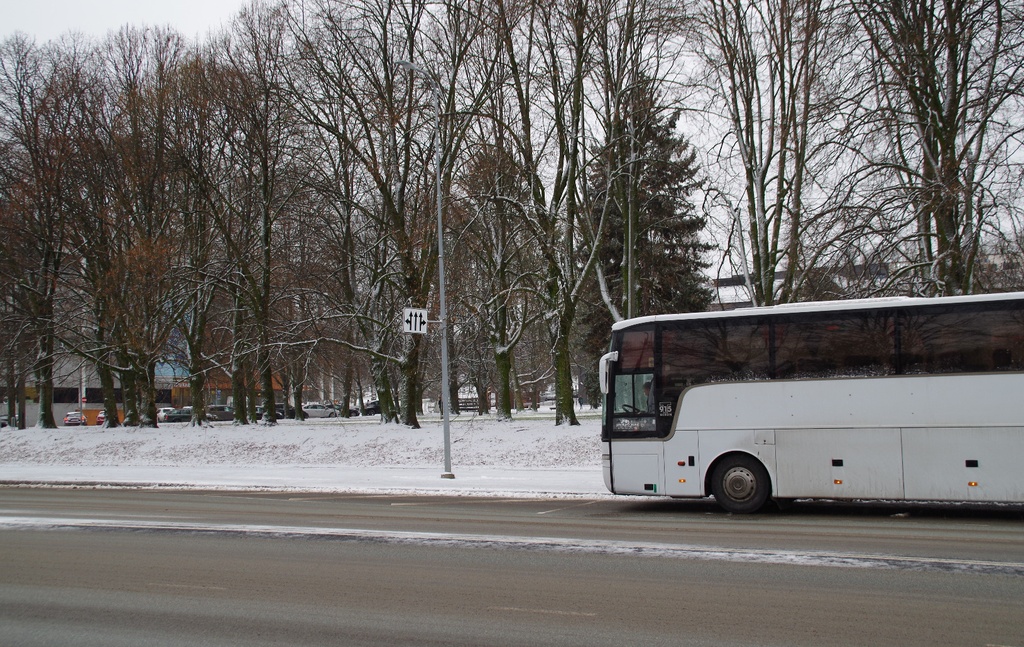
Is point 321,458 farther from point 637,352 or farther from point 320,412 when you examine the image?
point 320,412

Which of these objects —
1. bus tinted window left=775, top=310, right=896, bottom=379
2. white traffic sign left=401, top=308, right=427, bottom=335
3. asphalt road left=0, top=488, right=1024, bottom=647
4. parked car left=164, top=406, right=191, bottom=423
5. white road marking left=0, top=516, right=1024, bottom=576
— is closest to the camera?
asphalt road left=0, top=488, right=1024, bottom=647

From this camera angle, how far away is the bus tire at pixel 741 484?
1419 cm

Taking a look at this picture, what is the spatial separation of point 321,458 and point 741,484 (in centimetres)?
1669

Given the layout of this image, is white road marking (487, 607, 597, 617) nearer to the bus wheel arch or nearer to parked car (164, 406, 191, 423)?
the bus wheel arch

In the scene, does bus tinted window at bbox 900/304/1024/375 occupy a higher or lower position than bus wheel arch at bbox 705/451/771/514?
higher

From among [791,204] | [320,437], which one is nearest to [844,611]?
[791,204]

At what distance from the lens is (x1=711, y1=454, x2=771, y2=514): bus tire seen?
46.5 ft

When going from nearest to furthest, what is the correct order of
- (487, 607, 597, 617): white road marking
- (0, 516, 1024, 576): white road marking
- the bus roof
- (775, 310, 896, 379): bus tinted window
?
(487, 607, 597, 617): white road marking
(0, 516, 1024, 576): white road marking
the bus roof
(775, 310, 896, 379): bus tinted window

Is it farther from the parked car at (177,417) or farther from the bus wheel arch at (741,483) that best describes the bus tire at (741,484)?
the parked car at (177,417)

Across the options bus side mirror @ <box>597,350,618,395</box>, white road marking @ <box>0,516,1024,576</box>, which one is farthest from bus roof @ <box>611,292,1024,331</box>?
white road marking @ <box>0,516,1024,576</box>

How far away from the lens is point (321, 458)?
90.0 ft

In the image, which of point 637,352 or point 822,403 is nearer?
point 822,403

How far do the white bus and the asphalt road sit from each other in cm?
63

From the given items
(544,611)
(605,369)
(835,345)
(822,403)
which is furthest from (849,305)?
(544,611)
